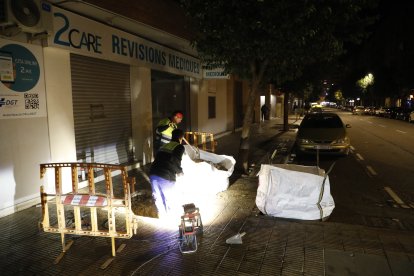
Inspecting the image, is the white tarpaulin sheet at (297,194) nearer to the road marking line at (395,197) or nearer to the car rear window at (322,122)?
the road marking line at (395,197)

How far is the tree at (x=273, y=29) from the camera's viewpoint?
6750 mm

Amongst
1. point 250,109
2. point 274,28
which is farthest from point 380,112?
point 274,28

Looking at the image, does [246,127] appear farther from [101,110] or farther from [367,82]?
[367,82]

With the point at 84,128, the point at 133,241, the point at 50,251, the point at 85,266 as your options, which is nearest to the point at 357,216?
the point at 133,241

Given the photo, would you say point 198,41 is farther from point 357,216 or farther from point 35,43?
point 357,216

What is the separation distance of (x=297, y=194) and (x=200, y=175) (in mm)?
1955

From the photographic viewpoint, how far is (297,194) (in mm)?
5328

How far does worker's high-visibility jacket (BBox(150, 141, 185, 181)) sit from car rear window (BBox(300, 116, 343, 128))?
27.0 ft

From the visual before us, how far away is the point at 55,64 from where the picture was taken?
6.47 meters

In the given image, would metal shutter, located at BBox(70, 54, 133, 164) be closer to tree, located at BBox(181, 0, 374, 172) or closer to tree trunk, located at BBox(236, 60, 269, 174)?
tree, located at BBox(181, 0, 374, 172)

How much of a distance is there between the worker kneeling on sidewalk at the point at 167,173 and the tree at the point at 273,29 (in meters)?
3.34

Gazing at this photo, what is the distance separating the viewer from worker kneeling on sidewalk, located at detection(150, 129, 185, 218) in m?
5.11

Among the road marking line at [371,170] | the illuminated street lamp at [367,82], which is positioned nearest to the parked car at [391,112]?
the illuminated street lamp at [367,82]

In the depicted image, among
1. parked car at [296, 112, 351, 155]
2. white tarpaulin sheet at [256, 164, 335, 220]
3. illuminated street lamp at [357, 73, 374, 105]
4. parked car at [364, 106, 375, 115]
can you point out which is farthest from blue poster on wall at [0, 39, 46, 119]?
illuminated street lamp at [357, 73, 374, 105]
